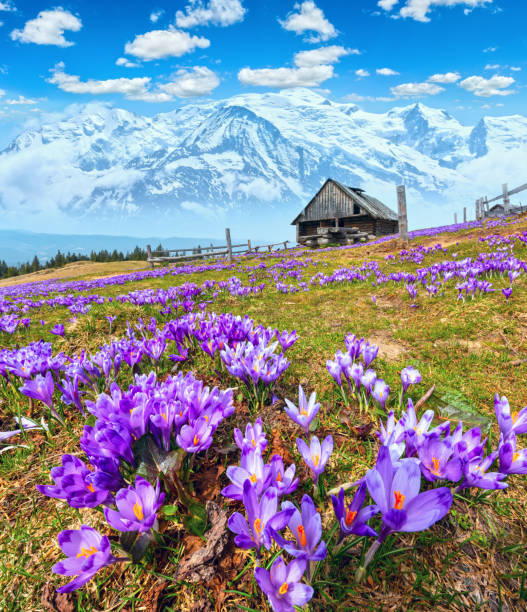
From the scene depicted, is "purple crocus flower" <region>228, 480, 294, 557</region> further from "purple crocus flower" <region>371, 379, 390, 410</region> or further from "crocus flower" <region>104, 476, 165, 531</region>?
"purple crocus flower" <region>371, 379, 390, 410</region>

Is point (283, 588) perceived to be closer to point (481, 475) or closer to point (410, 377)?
point (481, 475)

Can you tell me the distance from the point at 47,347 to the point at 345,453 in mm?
2742

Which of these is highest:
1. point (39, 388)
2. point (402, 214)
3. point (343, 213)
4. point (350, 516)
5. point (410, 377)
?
point (343, 213)

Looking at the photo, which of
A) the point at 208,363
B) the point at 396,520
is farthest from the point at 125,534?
the point at 208,363

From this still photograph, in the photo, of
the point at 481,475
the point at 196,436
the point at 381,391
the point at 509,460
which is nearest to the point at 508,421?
the point at 509,460

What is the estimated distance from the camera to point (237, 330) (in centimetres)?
297

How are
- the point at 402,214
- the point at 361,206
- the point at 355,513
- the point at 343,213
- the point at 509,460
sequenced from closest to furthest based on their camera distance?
the point at 355,513
the point at 509,460
the point at 402,214
the point at 361,206
the point at 343,213

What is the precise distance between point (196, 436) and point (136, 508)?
378 millimetres

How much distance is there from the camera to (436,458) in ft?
4.63

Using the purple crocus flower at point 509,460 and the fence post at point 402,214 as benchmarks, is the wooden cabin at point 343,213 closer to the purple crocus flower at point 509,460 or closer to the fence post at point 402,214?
the fence post at point 402,214

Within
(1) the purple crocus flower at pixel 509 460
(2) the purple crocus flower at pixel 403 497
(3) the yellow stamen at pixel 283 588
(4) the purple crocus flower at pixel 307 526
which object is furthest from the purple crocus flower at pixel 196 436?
(1) the purple crocus flower at pixel 509 460

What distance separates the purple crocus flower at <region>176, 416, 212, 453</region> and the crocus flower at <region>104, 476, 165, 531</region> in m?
0.23

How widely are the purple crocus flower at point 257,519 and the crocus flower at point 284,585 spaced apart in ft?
0.26

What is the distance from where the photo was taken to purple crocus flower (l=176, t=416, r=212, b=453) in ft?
4.80
